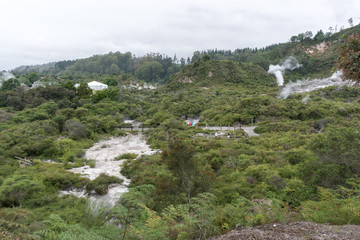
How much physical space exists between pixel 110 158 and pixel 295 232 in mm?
14646

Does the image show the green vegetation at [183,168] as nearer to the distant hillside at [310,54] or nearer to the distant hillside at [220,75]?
the distant hillside at [220,75]

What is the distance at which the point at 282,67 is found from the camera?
65.2m

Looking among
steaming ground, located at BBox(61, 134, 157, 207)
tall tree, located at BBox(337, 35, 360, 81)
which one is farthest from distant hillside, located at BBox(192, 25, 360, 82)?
tall tree, located at BBox(337, 35, 360, 81)

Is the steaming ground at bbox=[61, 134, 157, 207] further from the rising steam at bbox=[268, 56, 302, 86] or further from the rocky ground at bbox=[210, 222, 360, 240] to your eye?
the rising steam at bbox=[268, 56, 302, 86]

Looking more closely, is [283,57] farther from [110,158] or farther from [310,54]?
[110,158]

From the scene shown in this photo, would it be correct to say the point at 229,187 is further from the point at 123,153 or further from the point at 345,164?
the point at 123,153

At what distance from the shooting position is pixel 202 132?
22.0 meters

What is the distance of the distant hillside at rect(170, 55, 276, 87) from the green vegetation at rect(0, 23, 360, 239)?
13.4 meters

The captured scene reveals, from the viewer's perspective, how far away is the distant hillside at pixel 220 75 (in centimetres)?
5341

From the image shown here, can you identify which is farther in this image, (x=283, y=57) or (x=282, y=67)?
(x=283, y=57)

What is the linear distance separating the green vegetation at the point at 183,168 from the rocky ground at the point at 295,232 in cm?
26

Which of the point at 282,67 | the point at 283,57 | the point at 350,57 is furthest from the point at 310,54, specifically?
the point at 350,57

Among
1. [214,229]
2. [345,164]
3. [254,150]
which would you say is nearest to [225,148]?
[254,150]

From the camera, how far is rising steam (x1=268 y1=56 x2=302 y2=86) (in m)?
62.0
